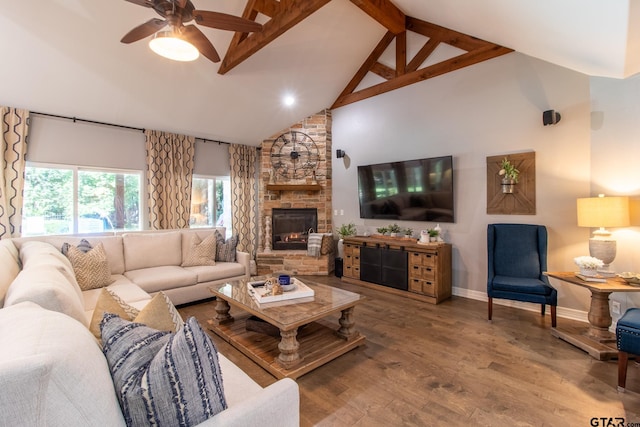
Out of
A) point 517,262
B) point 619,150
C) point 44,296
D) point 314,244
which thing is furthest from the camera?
point 314,244

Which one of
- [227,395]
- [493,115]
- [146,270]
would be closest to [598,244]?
[493,115]

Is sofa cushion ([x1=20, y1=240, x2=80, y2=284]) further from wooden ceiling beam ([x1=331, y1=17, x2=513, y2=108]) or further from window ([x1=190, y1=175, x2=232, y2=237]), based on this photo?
wooden ceiling beam ([x1=331, y1=17, x2=513, y2=108])

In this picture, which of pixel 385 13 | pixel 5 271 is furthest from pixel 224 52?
pixel 5 271

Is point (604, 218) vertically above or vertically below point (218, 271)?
above

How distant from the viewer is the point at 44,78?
3.41 metres

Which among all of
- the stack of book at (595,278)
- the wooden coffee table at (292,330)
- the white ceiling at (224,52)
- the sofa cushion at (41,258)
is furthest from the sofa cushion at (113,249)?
the stack of book at (595,278)

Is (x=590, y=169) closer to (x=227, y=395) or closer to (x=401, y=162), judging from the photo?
(x=401, y=162)

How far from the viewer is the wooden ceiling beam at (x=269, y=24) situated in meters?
3.00

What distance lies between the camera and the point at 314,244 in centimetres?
543

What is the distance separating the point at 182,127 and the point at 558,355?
18.4 ft

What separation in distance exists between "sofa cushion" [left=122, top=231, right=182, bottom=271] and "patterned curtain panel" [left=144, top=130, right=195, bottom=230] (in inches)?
31.4

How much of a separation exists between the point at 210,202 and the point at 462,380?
4.99 metres

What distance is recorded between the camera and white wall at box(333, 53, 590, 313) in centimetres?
330

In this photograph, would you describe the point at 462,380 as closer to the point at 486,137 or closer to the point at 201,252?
the point at 486,137
